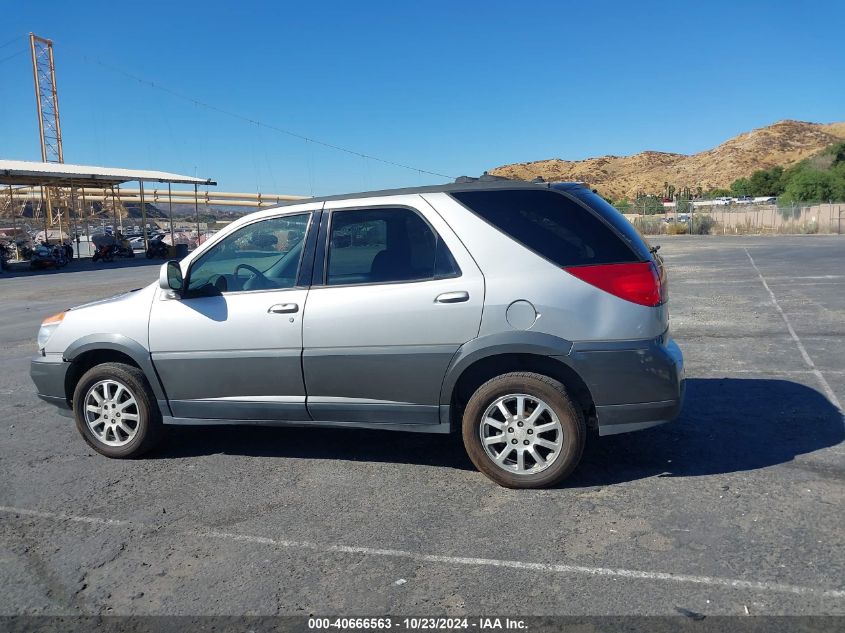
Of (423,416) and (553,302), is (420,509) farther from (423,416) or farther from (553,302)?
(553,302)

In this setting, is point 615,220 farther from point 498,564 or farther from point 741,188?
point 741,188

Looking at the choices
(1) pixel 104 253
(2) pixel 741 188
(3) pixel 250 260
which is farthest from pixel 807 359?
(2) pixel 741 188

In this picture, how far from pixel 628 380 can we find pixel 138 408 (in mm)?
3473

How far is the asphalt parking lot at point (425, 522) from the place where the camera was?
3.46 metres

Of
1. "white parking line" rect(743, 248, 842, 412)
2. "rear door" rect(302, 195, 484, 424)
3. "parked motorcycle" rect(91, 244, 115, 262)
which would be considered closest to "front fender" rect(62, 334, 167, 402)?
"rear door" rect(302, 195, 484, 424)

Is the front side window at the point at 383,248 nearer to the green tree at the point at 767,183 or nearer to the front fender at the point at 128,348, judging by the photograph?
the front fender at the point at 128,348

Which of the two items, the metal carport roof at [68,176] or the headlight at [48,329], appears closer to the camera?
the headlight at [48,329]

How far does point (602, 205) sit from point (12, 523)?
4.17 meters

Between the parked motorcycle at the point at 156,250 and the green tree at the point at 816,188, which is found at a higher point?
the green tree at the point at 816,188

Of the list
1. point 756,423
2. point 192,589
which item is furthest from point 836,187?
point 192,589

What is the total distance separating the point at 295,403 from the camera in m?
5.02

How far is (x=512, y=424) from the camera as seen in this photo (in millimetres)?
4613

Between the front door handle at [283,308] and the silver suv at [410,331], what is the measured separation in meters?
0.01

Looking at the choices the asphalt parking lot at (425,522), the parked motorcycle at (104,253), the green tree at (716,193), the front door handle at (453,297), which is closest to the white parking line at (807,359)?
the asphalt parking lot at (425,522)
